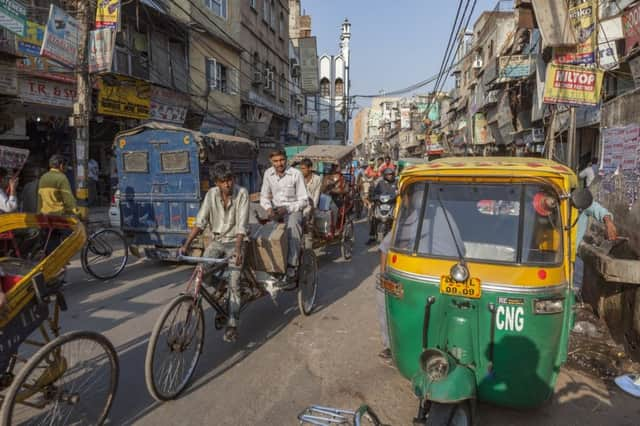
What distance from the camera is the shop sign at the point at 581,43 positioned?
30.1 feet

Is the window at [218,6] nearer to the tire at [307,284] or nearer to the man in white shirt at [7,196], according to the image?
the man in white shirt at [7,196]

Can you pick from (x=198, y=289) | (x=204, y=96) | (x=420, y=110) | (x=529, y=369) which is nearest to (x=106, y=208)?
(x=204, y=96)

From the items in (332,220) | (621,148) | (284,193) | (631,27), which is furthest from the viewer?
(631,27)

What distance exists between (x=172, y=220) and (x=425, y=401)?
6509 millimetres

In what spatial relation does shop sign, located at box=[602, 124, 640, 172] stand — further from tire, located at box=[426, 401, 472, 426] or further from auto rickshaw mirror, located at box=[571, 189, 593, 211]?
tire, located at box=[426, 401, 472, 426]

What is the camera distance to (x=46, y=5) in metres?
11.2

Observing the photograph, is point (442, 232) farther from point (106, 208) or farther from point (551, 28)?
point (106, 208)

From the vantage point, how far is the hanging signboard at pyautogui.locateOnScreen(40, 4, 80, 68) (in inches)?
324

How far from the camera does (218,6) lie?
19406mm

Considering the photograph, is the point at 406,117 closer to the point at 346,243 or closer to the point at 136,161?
the point at 346,243

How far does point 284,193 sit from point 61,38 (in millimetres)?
6016

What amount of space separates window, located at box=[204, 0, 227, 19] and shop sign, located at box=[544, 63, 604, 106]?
49.3 feet

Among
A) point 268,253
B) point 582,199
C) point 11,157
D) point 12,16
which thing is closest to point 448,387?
point 582,199

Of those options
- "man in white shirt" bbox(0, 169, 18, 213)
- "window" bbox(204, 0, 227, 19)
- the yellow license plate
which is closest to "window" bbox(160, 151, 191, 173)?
"man in white shirt" bbox(0, 169, 18, 213)
